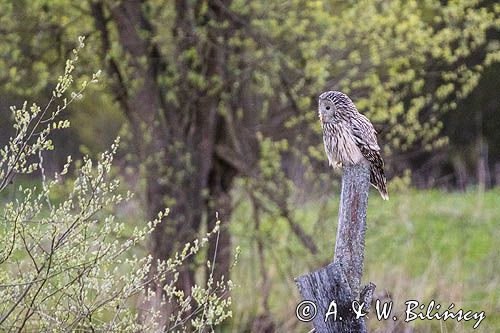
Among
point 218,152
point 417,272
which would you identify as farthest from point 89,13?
point 417,272

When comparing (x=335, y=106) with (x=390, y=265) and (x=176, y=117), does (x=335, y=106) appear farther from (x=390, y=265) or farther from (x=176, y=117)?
(x=390, y=265)

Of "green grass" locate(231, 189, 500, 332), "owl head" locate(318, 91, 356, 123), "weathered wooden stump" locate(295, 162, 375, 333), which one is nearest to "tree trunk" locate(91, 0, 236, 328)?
"green grass" locate(231, 189, 500, 332)

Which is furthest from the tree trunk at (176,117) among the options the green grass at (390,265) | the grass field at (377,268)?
the green grass at (390,265)

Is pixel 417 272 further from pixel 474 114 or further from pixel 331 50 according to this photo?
pixel 474 114

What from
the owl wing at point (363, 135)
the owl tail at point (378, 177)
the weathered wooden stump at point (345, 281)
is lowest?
the weathered wooden stump at point (345, 281)

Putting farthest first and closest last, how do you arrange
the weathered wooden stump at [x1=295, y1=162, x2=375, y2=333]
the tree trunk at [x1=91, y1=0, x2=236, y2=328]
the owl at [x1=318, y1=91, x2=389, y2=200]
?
the tree trunk at [x1=91, y1=0, x2=236, y2=328] < the owl at [x1=318, y1=91, x2=389, y2=200] < the weathered wooden stump at [x1=295, y1=162, x2=375, y2=333]

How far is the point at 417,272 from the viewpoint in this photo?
9.56m

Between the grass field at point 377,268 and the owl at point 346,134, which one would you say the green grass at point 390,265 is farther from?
the owl at point 346,134

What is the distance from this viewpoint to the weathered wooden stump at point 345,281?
348cm

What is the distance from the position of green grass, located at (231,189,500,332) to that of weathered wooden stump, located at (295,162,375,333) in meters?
2.93

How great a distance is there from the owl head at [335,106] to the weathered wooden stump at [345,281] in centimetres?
77

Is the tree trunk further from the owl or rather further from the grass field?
the owl

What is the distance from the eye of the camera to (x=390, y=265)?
9.30m

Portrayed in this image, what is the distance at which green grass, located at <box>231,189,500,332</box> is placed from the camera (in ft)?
26.2
